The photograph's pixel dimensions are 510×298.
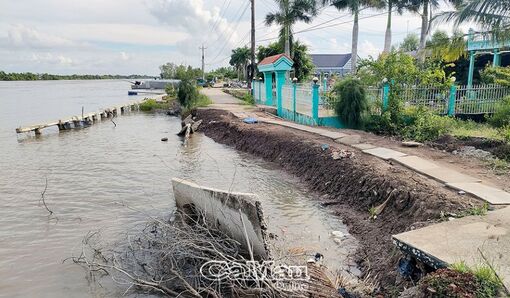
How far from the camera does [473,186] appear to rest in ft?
19.5

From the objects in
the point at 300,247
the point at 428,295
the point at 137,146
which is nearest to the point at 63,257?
the point at 300,247

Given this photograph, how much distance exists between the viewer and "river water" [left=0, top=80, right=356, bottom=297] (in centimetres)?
557

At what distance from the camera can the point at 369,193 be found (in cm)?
687

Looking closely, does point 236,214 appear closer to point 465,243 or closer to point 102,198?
point 465,243

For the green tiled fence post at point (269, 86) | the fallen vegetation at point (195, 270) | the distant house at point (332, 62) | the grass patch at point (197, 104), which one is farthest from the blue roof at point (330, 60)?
the fallen vegetation at point (195, 270)

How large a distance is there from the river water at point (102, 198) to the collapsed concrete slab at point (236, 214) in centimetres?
131

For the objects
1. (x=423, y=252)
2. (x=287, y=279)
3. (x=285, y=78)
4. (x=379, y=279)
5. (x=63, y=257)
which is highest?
(x=285, y=78)

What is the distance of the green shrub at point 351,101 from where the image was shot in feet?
40.7

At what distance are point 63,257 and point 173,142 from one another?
35.5 feet

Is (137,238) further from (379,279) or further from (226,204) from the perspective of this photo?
(379,279)

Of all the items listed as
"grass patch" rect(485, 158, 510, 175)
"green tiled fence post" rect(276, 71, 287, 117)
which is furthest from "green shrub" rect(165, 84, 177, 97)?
"grass patch" rect(485, 158, 510, 175)

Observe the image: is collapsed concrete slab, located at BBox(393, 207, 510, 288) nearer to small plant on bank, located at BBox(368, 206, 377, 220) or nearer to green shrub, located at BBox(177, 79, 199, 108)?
small plant on bank, located at BBox(368, 206, 377, 220)

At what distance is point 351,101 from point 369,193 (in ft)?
20.7

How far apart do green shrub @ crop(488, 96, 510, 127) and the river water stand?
24.7ft
